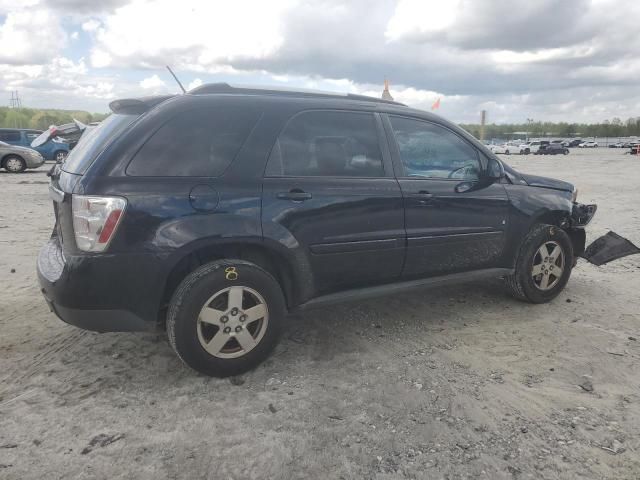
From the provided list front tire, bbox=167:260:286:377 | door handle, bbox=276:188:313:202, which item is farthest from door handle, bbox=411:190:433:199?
front tire, bbox=167:260:286:377

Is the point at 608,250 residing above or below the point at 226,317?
below

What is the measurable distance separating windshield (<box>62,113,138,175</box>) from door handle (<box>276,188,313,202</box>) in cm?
104

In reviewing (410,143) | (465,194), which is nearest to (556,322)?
(465,194)

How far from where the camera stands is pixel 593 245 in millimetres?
5551

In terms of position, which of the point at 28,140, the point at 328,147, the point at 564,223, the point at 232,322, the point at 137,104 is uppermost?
the point at 137,104

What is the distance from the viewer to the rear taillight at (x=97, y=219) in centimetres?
290

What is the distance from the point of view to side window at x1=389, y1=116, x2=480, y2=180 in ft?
13.1

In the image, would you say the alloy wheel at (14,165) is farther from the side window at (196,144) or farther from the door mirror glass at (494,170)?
the door mirror glass at (494,170)

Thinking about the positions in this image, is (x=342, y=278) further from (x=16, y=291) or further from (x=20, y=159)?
(x=20, y=159)

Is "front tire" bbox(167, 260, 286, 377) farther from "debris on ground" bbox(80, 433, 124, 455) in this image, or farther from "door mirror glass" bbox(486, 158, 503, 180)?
"door mirror glass" bbox(486, 158, 503, 180)

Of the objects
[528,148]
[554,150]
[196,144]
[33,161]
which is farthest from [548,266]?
[528,148]

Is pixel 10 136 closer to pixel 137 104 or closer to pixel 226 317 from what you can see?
pixel 137 104

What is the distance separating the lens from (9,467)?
243 cm

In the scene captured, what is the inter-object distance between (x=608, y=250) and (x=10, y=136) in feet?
76.6
